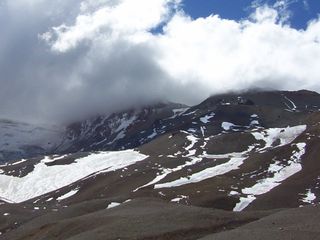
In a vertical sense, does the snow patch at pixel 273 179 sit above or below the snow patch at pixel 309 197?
above

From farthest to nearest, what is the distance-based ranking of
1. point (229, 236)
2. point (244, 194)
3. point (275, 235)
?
point (244, 194), point (229, 236), point (275, 235)

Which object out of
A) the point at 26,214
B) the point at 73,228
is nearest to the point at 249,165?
the point at 26,214

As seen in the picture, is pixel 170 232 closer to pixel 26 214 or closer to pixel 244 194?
pixel 244 194

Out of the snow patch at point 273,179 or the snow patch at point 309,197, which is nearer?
the snow patch at point 309,197

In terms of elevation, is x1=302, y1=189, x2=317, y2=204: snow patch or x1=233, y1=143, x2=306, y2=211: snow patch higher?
x1=233, y1=143, x2=306, y2=211: snow patch

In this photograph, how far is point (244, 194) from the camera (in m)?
136

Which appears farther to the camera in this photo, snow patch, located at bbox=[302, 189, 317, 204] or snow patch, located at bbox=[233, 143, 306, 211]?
snow patch, located at bbox=[233, 143, 306, 211]

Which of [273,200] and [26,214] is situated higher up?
[26,214]

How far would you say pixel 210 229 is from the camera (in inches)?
2350

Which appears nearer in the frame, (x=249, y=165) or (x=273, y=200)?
(x=273, y=200)

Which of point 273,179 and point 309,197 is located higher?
point 273,179

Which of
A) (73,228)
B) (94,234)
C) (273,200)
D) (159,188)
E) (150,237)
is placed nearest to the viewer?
(150,237)

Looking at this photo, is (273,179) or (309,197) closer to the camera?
(309,197)

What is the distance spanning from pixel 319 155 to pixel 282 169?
1612cm
